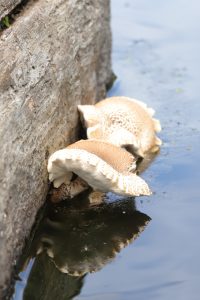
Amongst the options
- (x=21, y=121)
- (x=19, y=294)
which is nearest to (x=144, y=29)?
(x=21, y=121)

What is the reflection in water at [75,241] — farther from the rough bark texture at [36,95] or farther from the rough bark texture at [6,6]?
the rough bark texture at [6,6]

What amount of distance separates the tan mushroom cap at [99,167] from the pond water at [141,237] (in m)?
0.24

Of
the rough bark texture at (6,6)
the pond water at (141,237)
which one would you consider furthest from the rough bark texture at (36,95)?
the pond water at (141,237)

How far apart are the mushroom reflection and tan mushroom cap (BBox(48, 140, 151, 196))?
0.64 feet

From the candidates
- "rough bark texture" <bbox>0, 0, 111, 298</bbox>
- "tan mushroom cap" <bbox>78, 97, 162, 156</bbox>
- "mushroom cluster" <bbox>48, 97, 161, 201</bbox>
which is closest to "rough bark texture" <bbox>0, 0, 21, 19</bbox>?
"rough bark texture" <bbox>0, 0, 111, 298</bbox>

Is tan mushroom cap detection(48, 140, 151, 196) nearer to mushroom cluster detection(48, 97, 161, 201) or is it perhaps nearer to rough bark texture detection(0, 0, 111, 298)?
mushroom cluster detection(48, 97, 161, 201)

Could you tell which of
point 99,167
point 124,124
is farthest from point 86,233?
point 124,124

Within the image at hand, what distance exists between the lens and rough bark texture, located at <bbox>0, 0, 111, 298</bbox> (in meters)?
3.80

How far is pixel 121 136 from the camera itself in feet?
16.2

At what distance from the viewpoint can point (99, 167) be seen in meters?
4.10

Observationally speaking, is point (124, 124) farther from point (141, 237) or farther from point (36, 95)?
point (141, 237)

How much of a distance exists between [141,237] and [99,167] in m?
0.54

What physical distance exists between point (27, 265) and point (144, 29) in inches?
180

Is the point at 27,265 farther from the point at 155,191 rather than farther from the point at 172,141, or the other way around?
the point at 172,141
